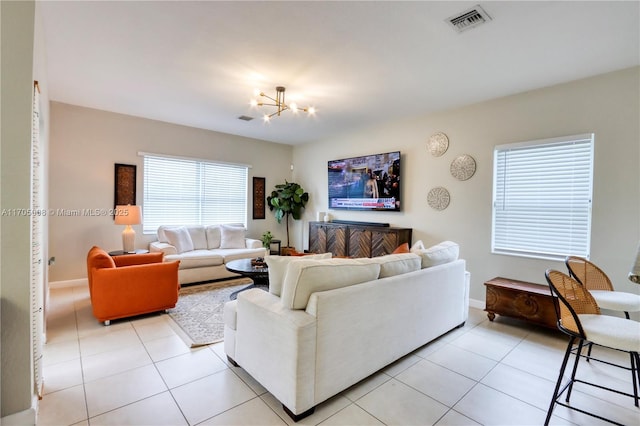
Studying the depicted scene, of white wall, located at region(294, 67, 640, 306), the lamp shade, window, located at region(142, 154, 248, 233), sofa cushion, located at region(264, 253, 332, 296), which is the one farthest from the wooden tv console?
the lamp shade

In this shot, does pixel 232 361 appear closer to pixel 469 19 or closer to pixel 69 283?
pixel 469 19

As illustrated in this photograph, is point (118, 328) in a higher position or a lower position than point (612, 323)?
lower

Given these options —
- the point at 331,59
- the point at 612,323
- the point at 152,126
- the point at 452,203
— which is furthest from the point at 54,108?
the point at 612,323

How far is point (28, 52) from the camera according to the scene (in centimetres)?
163

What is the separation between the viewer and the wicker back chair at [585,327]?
1.64 m

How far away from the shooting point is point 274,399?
6.57 feet

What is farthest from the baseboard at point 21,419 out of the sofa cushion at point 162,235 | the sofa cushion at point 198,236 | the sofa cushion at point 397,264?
the sofa cushion at point 198,236

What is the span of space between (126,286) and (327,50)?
10.4ft

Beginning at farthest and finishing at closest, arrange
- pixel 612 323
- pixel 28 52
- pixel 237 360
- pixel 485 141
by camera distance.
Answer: pixel 485 141, pixel 237 360, pixel 612 323, pixel 28 52

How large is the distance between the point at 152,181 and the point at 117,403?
13.4 ft

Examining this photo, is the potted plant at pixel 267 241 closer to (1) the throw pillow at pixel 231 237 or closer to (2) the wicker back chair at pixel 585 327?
(1) the throw pillow at pixel 231 237

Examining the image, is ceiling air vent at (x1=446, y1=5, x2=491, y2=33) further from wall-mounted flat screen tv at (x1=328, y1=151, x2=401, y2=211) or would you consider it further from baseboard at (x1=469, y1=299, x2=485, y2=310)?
baseboard at (x1=469, y1=299, x2=485, y2=310)

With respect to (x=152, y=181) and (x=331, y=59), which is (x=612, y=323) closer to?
(x=331, y=59)

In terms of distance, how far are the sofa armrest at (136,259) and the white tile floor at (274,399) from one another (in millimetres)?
778
